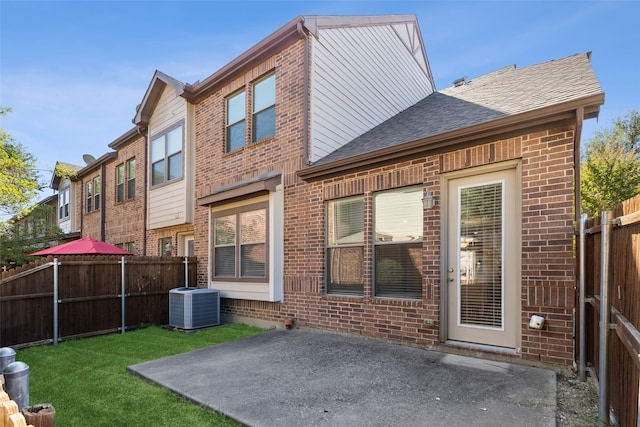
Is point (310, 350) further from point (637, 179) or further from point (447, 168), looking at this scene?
point (637, 179)

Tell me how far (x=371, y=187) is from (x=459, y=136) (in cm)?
170

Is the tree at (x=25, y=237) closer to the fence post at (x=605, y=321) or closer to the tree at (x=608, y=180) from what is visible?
the fence post at (x=605, y=321)

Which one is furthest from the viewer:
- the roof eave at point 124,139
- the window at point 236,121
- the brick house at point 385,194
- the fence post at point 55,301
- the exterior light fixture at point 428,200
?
the roof eave at point 124,139

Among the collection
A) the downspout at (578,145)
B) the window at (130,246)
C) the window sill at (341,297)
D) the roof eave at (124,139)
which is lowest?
the window sill at (341,297)

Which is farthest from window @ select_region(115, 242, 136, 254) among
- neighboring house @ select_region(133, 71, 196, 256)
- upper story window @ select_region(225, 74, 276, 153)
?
upper story window @ select_region(225, 74, 276, 153)

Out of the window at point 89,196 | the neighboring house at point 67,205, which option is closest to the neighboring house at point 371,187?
the window at point 89,196

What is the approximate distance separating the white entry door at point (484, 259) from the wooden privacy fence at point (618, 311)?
37.3 inches

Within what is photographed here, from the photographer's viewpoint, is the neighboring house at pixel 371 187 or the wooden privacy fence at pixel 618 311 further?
the neighboring house at pixel 371 187

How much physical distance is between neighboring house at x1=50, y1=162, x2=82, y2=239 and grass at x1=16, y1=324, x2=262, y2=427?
1316 centimetres

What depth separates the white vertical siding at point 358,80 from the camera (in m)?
7.75

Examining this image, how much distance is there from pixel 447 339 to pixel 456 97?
6259 millimetres

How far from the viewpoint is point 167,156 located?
10891 millimetres

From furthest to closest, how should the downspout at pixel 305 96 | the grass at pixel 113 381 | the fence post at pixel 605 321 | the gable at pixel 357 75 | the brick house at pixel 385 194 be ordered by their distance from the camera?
the gable at pixel 357 75 → the downspout at pixel 305 96 → the brick house at pixel 385 194 → the grass at pixel 113 381 → the fence post at pixel 605 321

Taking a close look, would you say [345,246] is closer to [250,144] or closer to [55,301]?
[250,144]
